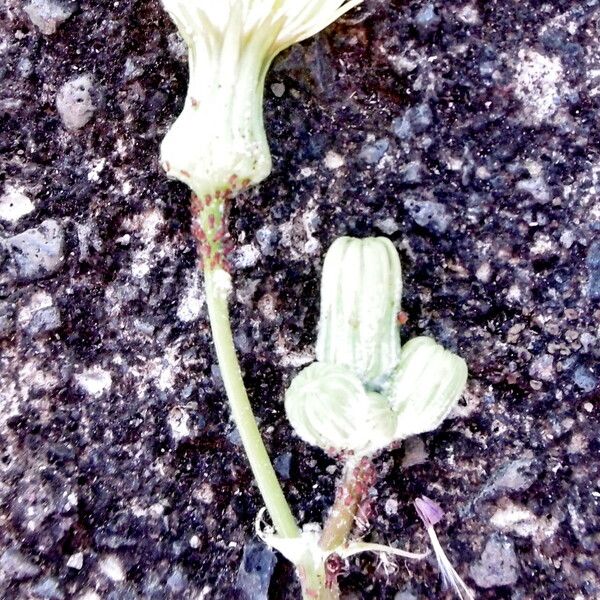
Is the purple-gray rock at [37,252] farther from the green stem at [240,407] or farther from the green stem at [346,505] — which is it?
the green stem at [346,505]

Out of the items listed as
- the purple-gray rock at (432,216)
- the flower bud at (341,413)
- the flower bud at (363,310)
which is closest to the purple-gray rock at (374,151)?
the purple-gray rock at (432,216)

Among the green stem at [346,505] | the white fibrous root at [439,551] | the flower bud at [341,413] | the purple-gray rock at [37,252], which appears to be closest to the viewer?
the flower bud at [341,413]

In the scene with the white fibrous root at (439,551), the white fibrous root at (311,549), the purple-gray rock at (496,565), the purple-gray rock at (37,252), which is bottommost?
the purple-gray rock at (496,565)

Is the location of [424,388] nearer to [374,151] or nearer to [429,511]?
[429,511]

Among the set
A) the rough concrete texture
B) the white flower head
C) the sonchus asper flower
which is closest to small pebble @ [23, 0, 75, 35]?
the rough concrete texture

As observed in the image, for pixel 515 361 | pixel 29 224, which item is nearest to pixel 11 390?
pixel 29 224

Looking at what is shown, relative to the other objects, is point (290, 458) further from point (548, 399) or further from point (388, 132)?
point (388, 132)
